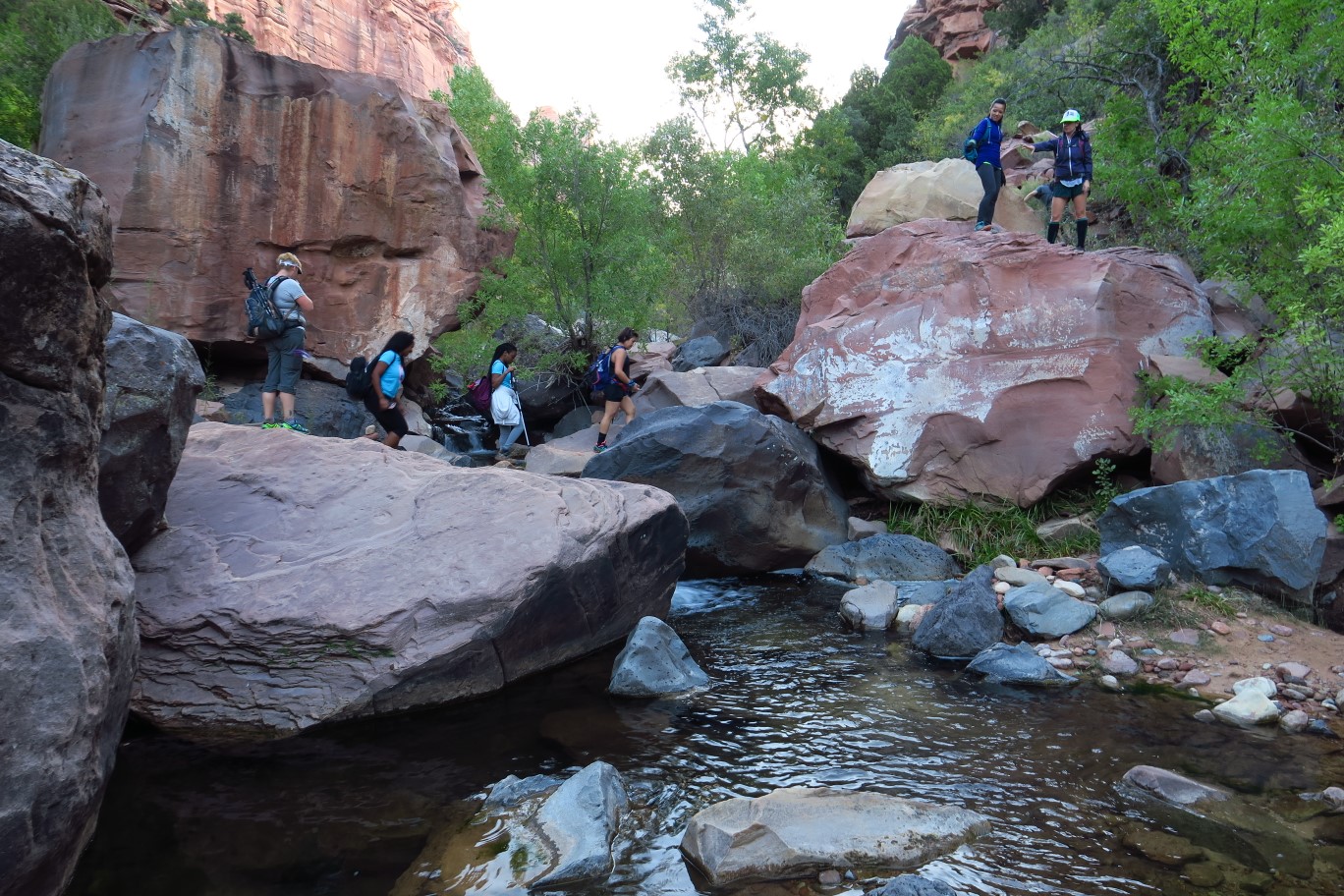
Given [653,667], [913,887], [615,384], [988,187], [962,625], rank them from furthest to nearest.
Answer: [615,384], [988,187], [962,625], [653,667], [913,887]

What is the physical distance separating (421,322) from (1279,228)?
1190 centimetres

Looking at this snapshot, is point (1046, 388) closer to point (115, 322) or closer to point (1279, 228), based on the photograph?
point (1279, 228)

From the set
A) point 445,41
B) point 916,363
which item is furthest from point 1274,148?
point 445,41

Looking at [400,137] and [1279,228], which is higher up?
[400,137]

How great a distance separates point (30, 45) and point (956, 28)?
3097 cm

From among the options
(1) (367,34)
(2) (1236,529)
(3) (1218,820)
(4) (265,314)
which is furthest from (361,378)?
(1) (367,34)

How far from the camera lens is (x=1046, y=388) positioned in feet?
28.6

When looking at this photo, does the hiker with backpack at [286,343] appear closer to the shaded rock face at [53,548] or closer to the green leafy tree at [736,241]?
the shaded rock face at [53,548]

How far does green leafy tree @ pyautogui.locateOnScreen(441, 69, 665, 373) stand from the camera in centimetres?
1472

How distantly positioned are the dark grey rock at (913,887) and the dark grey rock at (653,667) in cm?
245

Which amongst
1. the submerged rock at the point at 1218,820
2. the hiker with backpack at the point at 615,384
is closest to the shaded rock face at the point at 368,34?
the hiker with backpack at the point at 615,384

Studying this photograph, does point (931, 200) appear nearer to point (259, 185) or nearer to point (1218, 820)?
point (259, 185)

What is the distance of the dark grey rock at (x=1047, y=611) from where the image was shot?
634cm

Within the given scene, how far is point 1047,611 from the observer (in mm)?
6430
